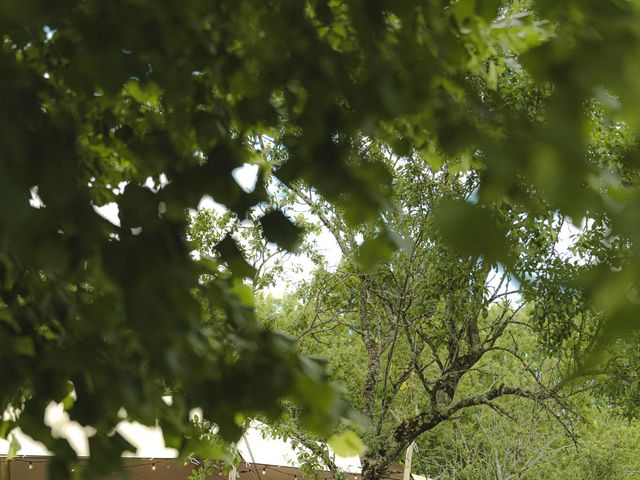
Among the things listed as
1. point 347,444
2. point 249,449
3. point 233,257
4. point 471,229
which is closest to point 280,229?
point 233,257

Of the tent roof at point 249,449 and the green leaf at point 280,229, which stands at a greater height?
the tent roof at point 249,449

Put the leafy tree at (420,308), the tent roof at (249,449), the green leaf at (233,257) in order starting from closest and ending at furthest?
1. the green leaf at (233,257)
2. the leafy tree at (420,308)
3. the tent roof at (249,449)

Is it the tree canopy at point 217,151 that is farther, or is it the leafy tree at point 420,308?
the leafy tree at point 420,308

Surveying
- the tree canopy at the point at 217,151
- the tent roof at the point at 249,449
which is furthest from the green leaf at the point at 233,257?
the tent roof at the point at 249,449

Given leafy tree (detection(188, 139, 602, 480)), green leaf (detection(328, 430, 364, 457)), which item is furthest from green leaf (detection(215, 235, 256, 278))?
leafy tree (detection(188, 139, 602, 480))

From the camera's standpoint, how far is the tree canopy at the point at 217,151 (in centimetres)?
107

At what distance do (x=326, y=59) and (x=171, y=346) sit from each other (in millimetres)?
622

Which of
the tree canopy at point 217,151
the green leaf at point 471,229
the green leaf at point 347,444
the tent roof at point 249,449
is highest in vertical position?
the tent roof at point 249,449

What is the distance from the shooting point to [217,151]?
1.65m

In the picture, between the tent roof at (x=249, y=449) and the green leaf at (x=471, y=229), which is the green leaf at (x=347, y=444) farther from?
the tent roof at (x=249, y=449)

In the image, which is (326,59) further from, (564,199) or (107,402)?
(564,199)

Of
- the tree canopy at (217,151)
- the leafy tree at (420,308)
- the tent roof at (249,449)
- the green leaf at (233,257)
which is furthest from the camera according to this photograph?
the tent roof at (249,449)

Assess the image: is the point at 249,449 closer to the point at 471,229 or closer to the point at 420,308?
the point at 420,308

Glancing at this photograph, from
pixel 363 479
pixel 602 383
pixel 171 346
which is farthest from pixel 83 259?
pixel 363 479
